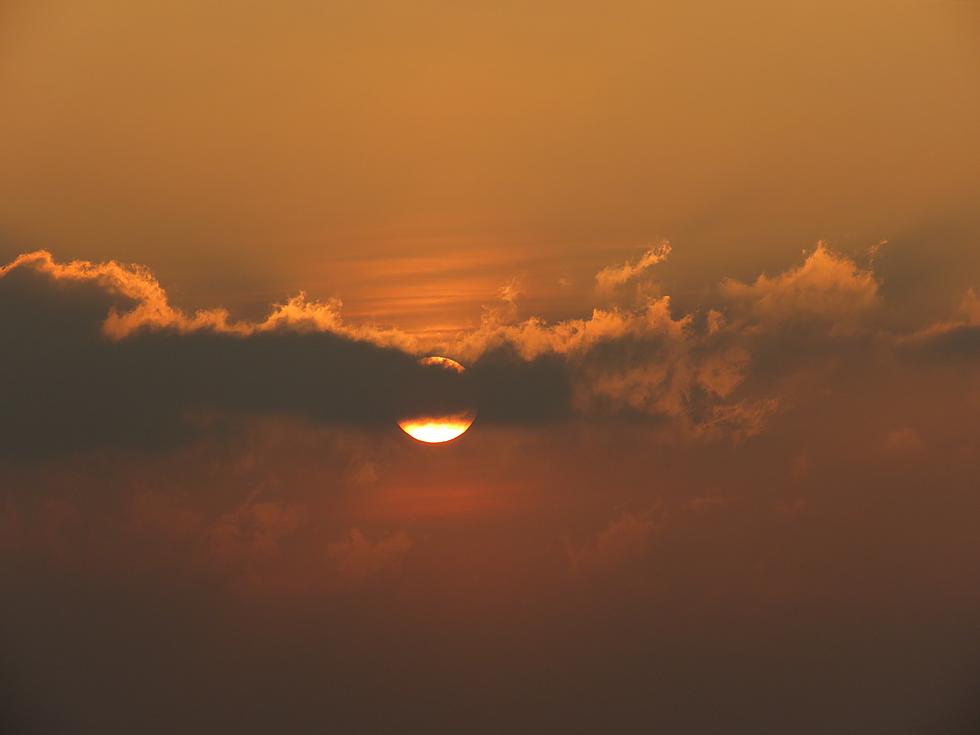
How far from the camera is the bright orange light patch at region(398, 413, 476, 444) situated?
54.6 feet

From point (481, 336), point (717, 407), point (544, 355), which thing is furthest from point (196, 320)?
point (717, 407)

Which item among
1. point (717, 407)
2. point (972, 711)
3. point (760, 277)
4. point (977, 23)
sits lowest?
point (972, 711)

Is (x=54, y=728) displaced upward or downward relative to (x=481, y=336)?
downward

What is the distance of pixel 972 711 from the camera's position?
15328mm

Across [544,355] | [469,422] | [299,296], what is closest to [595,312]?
[544,355]

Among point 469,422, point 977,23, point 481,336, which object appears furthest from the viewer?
point 469,422

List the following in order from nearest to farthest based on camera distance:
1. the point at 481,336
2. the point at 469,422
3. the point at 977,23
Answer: the point at 977,23
the point at 481,336
the point at 469,422

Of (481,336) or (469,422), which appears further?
(469,422)

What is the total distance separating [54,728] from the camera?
604 inches

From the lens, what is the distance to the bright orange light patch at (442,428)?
1664cm

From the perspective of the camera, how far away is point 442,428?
54.6ft

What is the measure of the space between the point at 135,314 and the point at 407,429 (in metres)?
4.28

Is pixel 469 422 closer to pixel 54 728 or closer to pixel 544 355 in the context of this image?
pixel 544 355

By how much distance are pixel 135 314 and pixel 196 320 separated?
91cm
